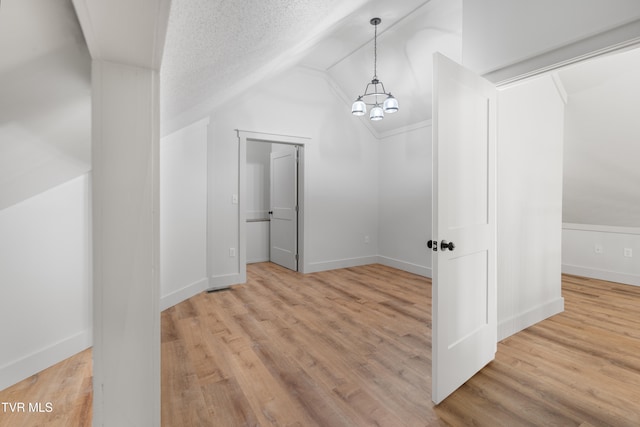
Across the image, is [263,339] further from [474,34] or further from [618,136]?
[618,136]

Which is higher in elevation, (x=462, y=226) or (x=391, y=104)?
(x=391, y=104)

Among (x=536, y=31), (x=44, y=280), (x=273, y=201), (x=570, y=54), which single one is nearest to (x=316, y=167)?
(x=273, y=201)

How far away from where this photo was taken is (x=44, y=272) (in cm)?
195

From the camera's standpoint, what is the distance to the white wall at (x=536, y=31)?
153cm

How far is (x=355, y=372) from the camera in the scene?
1.95 m

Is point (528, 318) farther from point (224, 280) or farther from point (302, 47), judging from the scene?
point (224, 280)

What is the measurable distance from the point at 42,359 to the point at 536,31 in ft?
12.3

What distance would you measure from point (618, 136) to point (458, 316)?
293cm

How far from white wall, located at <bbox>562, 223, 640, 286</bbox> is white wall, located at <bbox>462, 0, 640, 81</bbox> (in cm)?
358

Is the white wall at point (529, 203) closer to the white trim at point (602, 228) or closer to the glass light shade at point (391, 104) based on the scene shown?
the glass light shade at point (391, 104)

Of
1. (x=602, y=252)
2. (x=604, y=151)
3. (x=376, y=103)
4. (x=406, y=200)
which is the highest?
(x=376, y=103)

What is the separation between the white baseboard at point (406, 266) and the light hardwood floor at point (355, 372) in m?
1.14

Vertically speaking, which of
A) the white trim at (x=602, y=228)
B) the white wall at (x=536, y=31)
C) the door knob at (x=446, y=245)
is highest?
the white wall at (x=536, y=31)

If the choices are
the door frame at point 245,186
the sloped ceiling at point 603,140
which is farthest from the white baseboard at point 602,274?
the door frame at point 245,186
